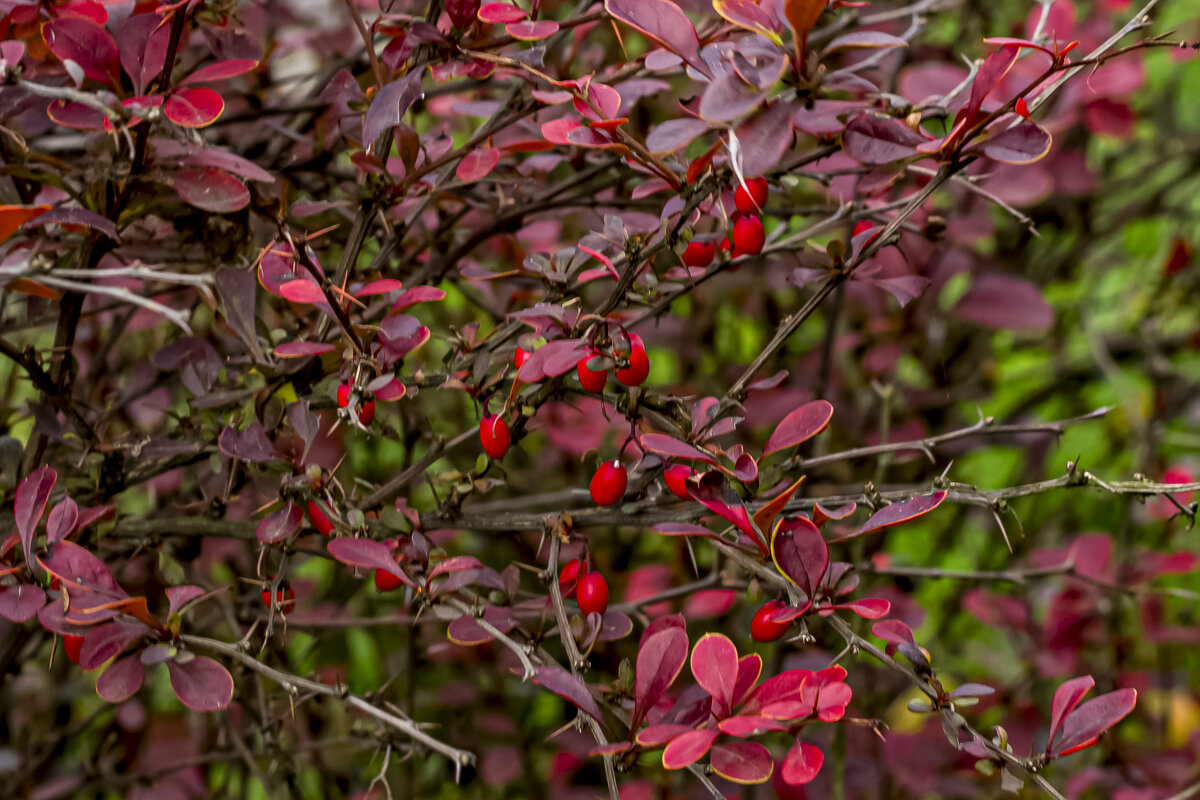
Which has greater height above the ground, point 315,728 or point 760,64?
point 760,64

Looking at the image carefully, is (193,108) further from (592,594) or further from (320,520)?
(592,594)

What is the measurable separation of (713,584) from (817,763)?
0.31m

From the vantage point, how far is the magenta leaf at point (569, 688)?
0.53 m

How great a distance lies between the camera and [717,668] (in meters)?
0.55

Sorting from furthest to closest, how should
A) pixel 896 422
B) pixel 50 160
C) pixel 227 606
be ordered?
pixel 896 422, pixel 227 606, pixel 50 160

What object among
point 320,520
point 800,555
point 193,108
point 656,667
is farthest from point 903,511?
point 193,108

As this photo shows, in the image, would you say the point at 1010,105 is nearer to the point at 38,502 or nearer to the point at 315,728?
the point at 38,502

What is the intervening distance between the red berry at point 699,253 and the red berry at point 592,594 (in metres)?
0.22

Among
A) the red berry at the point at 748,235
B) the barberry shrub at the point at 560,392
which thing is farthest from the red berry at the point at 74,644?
the red berry at the point at 748,235

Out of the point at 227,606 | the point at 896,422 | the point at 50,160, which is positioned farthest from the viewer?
the point at 896,422

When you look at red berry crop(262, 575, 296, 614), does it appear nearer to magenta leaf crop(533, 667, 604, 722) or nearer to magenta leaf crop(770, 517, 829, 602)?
magenta leaf crop(533, 667, 604, 722)

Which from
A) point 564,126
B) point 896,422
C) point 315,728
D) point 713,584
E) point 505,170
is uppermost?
point 564,126

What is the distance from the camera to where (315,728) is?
115 centimetres

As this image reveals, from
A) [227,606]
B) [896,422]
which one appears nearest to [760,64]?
[227,606]
